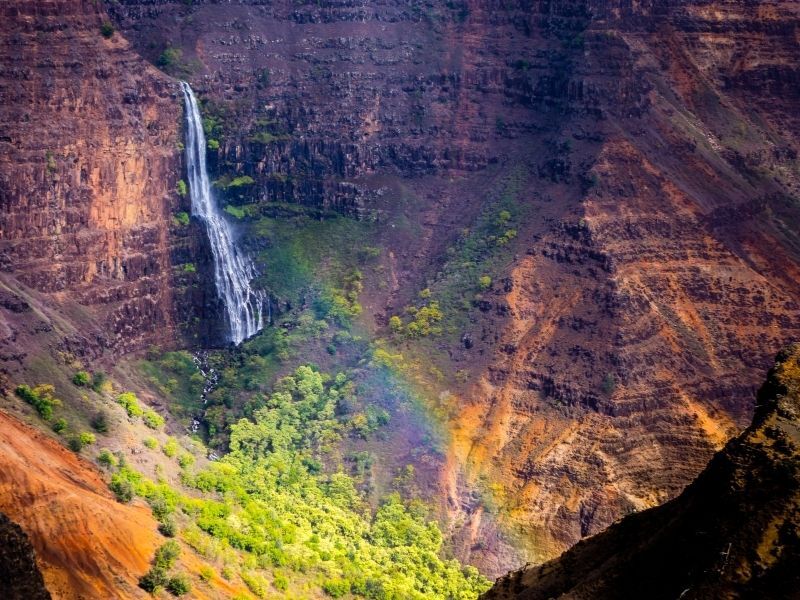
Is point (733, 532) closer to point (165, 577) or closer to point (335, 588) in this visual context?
point (165, 577)

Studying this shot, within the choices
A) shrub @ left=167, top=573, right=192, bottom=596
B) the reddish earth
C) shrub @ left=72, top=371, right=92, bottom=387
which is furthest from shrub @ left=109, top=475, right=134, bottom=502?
shrub @ left=72, top=371, right=92, bottom=387

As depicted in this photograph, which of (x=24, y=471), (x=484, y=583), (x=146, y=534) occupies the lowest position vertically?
(x=484, y=583)

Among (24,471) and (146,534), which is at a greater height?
(24,471)

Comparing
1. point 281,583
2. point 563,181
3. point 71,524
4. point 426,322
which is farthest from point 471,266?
point 71,524

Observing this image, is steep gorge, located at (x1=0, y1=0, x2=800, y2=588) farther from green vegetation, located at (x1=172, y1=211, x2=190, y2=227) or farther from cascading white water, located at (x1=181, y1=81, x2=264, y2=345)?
cascading white water, located at (x1=181, y1=81, x2=264, y2=345)

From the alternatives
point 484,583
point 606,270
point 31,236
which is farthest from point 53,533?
point 606,270

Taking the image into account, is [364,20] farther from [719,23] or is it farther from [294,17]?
[719,23]
